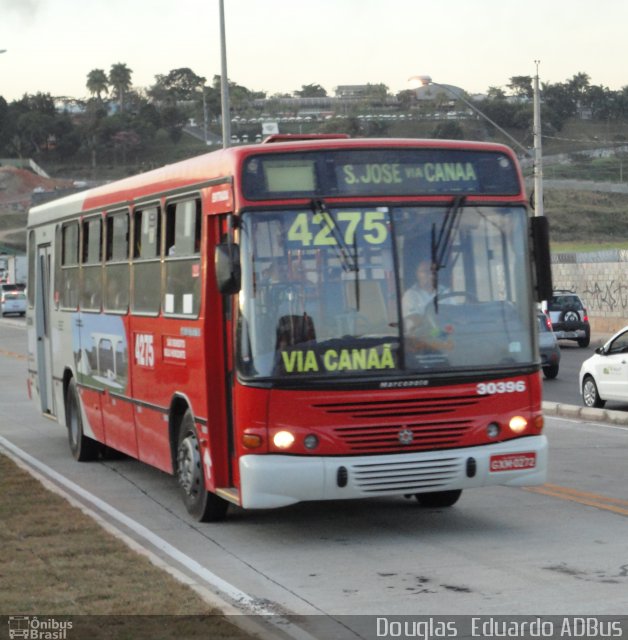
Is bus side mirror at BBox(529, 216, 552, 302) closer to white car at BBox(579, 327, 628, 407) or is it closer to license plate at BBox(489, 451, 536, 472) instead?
license plate at BBox(489, 451, 536, 472)

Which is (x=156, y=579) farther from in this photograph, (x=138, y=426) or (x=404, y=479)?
(x=138, y=426)

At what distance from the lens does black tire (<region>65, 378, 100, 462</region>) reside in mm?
16766

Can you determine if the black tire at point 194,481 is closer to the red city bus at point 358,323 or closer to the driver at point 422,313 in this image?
the red city bus at point 358,323

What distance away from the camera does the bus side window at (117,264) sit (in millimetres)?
14414

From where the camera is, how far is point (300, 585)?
9.52 meters

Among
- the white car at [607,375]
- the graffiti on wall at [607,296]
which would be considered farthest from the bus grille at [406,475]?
the graffiti on wall at [607,296]

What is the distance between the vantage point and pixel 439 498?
1274 centimetres

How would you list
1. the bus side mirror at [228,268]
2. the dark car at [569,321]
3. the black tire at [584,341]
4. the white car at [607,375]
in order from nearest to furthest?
the bus side mirror at [228,268]
the white car at [607,375]
the dark car at [569,321]
the black tire at [584,341]

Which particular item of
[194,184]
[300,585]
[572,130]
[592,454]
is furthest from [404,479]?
[572,130]

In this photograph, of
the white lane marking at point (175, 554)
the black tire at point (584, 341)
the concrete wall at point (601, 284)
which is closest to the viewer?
the white lane marking at point (175, 554)

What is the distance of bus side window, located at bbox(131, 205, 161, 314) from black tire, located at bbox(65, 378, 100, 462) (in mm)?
3156

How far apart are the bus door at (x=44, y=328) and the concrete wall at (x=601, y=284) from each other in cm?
3100

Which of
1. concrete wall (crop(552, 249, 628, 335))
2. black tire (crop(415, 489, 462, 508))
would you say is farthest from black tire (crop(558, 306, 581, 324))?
black tire (crop(415, 489, 462, 508))

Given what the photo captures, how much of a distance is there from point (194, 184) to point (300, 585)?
155 inches
